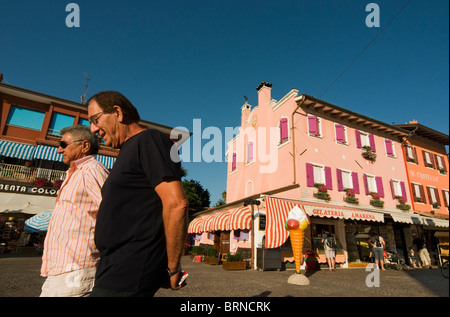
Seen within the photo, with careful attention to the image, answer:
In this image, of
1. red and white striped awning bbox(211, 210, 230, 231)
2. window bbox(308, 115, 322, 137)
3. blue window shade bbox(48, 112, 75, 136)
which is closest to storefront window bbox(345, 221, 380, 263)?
window bbox(308, 115, 322, 137)

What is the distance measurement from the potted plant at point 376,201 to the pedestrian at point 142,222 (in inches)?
695

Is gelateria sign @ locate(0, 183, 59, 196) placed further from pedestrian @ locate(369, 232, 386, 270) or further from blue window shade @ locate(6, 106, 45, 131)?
pedestrian @ locate(369, 232, 386, 270)

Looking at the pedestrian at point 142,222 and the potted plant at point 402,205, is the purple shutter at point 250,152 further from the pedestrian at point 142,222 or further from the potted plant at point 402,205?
the pedestrian at point 142,222

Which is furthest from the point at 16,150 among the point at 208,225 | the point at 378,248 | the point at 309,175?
the point at 378,248

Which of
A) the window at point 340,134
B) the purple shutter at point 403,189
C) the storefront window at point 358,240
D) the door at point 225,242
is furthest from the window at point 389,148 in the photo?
the door at point 225,242

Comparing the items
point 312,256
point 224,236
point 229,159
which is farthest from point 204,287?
point 229,159

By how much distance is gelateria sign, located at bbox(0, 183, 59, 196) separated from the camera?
46.2 ft

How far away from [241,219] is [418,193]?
1605cm

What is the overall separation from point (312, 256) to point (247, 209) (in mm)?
4065

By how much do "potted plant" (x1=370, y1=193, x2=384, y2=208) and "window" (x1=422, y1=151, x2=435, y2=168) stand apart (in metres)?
8.51
